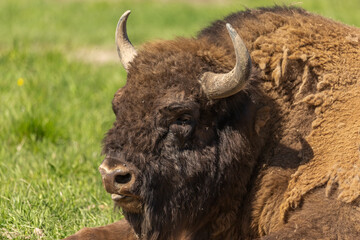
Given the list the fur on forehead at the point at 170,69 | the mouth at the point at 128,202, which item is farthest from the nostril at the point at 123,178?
the fur on forehead at the point at 170,69

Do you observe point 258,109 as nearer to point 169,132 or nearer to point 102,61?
point 169,132

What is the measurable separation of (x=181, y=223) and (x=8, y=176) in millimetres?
2006

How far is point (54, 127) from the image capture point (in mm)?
6270

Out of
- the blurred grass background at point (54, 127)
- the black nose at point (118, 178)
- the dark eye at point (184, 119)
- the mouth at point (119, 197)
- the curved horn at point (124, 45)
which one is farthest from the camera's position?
the blurred grass background at point (54, 127)

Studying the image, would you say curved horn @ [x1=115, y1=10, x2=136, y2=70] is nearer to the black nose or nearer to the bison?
the bison

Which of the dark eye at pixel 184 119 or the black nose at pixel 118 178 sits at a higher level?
the dark eye at pixel 184 119

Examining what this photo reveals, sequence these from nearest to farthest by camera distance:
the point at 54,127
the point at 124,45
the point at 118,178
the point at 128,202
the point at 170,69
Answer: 1. the point at 118,178
2. the point at 128,202
3. the point at 170,69
4. the point at 124,45
5. the point at 54,127

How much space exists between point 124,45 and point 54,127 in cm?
234

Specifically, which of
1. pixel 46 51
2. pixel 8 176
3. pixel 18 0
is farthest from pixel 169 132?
pixel 18 0

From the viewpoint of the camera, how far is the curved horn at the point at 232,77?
3.39m

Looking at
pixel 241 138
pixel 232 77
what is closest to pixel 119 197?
pixel 241 138

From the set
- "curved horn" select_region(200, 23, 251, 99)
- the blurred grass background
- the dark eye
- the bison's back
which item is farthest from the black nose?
the blurred grass background

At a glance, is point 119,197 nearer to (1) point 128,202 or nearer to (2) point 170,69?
(1) point 128,202

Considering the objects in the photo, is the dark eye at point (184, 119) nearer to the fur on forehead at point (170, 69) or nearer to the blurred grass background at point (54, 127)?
the fur on forehead at point (170, 69)
